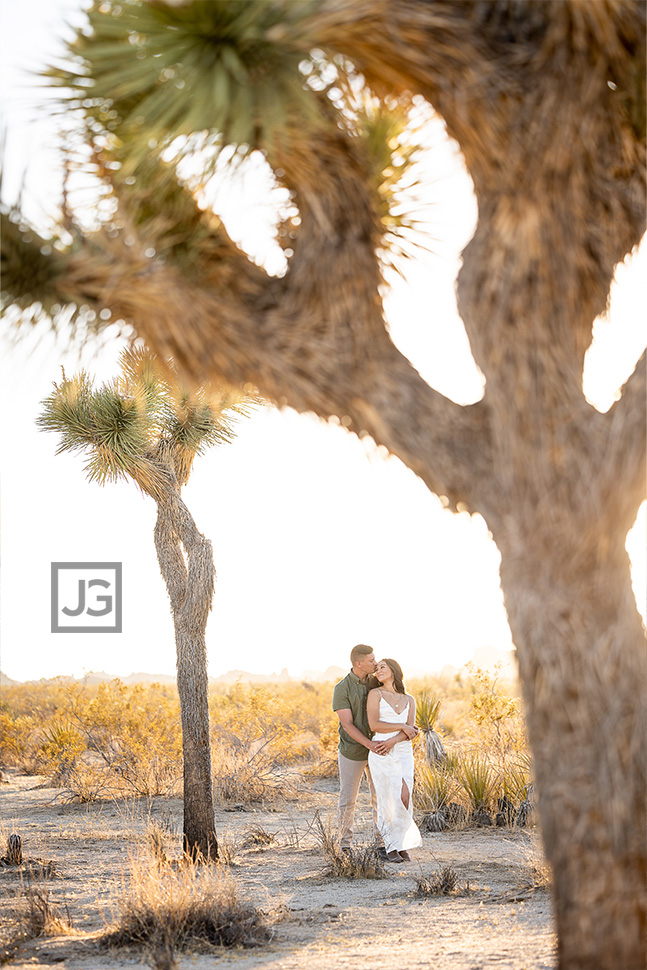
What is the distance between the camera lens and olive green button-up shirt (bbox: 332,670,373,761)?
8867mm

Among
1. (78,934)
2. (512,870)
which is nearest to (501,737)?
(512,870)

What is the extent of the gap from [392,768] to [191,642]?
88.7 inches

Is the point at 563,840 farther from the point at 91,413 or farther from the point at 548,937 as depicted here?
the point at 91,413

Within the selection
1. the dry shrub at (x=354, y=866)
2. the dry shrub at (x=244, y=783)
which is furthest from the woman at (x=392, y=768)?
the dry shrub at (x=244, y=783)

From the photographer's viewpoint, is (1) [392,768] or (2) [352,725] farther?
(2) [352,725]

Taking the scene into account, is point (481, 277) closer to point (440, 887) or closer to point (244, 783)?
point (440, 887)

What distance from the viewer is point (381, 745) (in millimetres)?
8523

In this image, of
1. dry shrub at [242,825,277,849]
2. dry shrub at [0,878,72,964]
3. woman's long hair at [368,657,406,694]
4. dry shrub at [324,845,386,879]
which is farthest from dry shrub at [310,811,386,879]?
dry shrub at [0,878,72,964]

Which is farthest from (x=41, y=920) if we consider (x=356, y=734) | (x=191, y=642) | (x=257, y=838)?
(x=257, y=838)

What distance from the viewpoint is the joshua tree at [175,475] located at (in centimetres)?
862

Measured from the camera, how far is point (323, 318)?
420 centimetres

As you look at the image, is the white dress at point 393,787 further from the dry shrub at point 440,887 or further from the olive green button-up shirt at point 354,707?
the dry shrub at point 440,887

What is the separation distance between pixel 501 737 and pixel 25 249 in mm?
10709

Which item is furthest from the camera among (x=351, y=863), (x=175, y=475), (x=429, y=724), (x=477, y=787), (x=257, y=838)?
(x=429, y=724)
